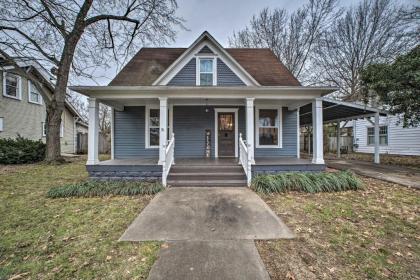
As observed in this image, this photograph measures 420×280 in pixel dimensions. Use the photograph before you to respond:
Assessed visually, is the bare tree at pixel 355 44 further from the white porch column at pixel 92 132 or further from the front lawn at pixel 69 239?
the front lawn at pixel 69 239

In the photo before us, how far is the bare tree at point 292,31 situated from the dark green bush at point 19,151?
63.4 ft

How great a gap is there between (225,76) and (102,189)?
21.5 ft

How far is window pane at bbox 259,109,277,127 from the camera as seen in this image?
9.11 meters

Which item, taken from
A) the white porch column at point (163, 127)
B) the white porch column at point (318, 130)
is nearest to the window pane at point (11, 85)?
the white porch column at point (163, 127)

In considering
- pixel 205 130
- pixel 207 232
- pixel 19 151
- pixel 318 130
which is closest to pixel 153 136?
pixel 205 130

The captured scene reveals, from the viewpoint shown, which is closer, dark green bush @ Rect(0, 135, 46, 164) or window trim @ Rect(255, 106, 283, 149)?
window trim @ Rect(255, 106, 283, 149)

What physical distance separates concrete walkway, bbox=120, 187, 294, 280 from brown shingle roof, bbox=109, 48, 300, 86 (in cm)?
610

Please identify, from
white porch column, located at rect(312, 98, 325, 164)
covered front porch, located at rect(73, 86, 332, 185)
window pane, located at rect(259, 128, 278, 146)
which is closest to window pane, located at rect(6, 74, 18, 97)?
covered front porch, located at rect(73, 86, 332, 185)

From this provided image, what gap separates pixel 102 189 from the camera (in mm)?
5578

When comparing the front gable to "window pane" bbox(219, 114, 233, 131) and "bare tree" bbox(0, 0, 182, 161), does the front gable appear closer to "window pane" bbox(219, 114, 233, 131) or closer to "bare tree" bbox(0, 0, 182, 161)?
"window pane" bbox(219, 114, 233, 131)

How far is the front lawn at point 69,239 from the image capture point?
2457 millimetres

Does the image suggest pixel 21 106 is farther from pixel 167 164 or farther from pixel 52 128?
pixel 167 164

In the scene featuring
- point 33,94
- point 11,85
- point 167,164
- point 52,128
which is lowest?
point 167,164

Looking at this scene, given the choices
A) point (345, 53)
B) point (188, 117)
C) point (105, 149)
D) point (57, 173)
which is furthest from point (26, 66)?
point (345, 53)
